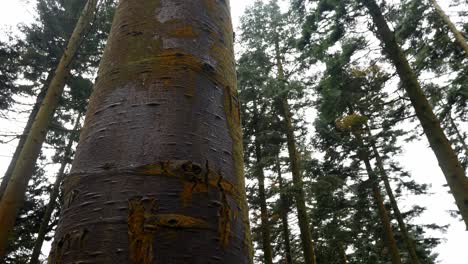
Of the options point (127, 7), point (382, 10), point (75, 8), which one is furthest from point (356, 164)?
point (127, 7)

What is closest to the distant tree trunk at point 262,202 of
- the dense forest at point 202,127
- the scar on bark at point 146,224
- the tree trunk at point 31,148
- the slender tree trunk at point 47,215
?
the dense forest at point 202,127

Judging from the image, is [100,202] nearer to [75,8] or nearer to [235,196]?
[235,196]

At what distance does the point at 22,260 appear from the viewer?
39.7 ft

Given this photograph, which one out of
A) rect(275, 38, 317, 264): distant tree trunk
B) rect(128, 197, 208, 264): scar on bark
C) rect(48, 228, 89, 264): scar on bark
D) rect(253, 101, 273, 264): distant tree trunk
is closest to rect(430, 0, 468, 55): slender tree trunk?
rect(275, 38, 317, 264): distant tree trunk

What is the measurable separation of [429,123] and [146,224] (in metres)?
6.88

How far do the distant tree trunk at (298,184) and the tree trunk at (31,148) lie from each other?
6.96 meters

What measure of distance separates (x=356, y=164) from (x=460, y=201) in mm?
9545

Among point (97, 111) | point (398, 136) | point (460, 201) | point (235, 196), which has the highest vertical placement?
point (398, 136)

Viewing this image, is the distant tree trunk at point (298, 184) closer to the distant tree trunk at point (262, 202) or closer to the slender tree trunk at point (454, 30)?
the distant tree trunk at point (262, 202)

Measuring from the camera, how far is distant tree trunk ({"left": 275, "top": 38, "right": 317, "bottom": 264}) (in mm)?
10245

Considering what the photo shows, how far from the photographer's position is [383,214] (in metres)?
13.1

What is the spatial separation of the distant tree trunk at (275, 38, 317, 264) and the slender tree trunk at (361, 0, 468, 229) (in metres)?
4.70

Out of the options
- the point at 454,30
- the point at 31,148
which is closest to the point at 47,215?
the point at 31,148

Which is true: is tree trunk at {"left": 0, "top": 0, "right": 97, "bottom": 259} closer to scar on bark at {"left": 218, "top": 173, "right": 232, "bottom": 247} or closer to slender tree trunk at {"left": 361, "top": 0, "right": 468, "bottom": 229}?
scar on bark at {"left": 218, "top": 173, "right": 232, "bottom": 247}
